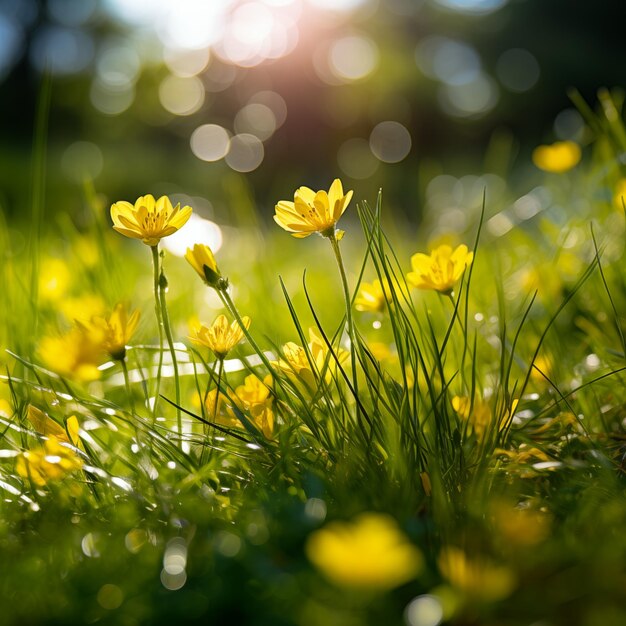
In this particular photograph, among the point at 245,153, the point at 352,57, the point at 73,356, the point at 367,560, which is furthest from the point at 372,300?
the point at 352,57

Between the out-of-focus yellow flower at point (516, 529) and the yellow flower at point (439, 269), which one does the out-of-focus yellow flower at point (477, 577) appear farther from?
the yellow flower at point (439, 269)

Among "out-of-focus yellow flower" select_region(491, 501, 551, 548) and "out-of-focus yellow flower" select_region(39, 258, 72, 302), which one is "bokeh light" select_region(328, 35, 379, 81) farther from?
"out-of-focus yellow flower" select_region(491, 501, 551, 548)

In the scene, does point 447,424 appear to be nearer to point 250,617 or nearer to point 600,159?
point 250,617

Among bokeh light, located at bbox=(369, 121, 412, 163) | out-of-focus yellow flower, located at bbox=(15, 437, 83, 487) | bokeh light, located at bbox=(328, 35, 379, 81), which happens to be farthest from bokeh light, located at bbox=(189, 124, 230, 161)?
out-of-focus yellow flower, located at bbox=(15, 437, 83, 487)

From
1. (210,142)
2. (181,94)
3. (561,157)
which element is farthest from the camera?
(181,94)

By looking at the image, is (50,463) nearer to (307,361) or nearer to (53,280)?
(307,361)

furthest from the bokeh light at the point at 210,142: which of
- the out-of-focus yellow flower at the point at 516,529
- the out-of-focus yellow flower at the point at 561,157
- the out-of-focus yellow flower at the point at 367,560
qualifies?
the out-of-focus yellow flower at the point at 367,560
